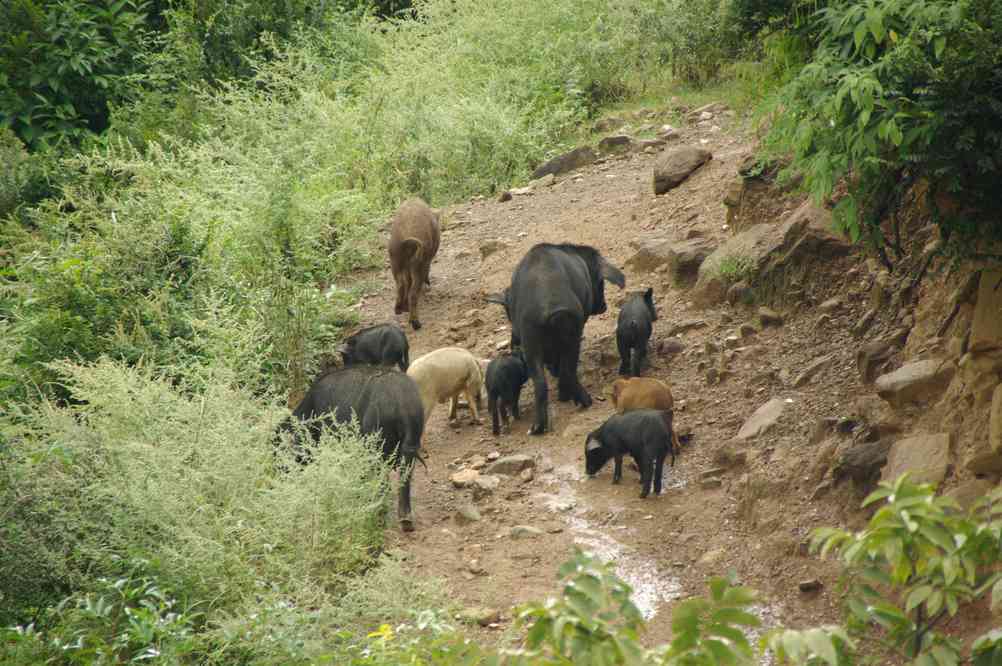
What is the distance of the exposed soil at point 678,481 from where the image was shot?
6.70 metres

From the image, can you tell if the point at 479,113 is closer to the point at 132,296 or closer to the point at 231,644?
the point at 132,296

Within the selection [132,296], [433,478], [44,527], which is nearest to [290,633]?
[44,527]

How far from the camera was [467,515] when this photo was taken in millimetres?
7934

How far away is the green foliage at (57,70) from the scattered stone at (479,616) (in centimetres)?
1343

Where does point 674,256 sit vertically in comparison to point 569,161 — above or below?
above

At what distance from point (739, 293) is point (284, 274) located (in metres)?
3.95

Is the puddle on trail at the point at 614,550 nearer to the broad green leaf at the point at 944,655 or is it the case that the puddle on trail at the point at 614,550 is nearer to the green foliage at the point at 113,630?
the green foliage at the point at 113,630

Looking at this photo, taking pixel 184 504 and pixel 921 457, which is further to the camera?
pixel 184 504

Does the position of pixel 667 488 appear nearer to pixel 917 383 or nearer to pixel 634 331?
pixel 634 331

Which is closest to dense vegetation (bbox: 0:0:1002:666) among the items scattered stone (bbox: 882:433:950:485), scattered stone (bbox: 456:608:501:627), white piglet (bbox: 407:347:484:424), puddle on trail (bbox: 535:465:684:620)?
scattered stone (bbox: 456:608:501:627)

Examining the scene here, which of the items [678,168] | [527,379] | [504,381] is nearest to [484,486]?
[504,381]

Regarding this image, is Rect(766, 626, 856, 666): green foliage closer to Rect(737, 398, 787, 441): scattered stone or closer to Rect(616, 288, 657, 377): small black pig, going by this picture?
Rect(737, 398, 787, 441): scattered stone

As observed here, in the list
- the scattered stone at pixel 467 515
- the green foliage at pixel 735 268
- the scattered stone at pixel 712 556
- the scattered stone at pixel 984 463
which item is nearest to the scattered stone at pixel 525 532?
the scattered stone at pixel 467 515

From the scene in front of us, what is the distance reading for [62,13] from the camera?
61.3 ft
